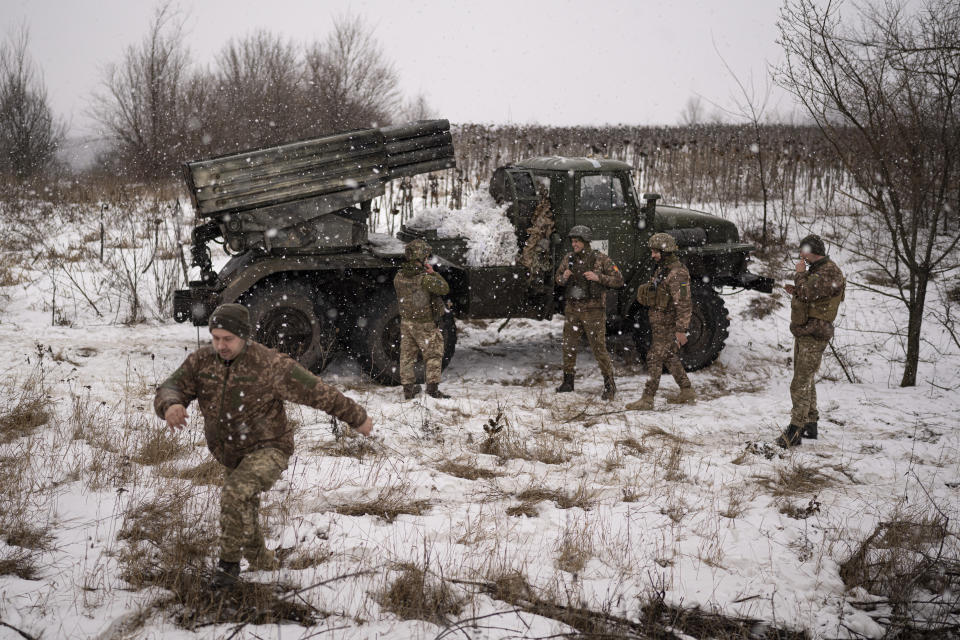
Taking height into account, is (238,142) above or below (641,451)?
above

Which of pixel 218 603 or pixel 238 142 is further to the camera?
pixel 238 142

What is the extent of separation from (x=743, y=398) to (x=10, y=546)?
6.27m

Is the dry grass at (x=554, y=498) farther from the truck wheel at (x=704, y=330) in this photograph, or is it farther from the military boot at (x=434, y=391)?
the truck wheel at (x=704, y=330)

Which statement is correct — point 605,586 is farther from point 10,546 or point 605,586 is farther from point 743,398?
point 743,398

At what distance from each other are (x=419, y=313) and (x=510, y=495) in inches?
90.9

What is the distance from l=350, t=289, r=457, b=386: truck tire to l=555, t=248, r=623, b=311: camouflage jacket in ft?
4.48

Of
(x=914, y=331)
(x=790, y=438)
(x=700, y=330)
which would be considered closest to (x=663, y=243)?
(x=700, y=330)

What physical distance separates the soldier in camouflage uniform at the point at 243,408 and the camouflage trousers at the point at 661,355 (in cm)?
392

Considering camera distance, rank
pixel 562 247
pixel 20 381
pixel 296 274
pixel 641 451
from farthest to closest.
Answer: pixel 562 247 → pixel 296 274 → pixel 20 381 → pixel 641 451

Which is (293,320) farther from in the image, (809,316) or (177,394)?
(809,316)

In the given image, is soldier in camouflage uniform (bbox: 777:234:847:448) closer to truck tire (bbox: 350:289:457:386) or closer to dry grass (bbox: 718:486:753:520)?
dry grass (bbox: 718:486:753:520)

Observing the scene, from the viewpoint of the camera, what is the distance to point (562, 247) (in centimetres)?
738

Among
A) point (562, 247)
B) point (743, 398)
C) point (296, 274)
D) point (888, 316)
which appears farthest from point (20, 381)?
point (888, 316)

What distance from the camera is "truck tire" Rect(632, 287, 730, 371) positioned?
25.4 feet
